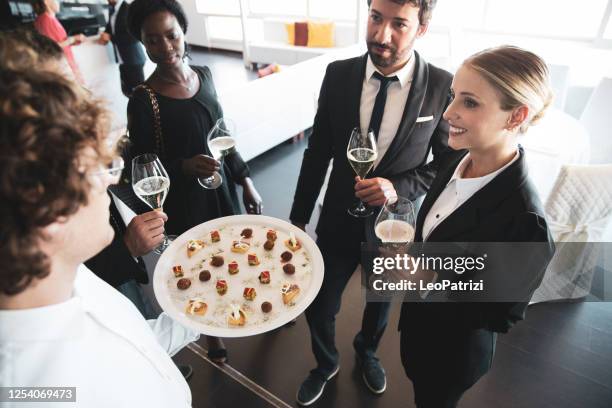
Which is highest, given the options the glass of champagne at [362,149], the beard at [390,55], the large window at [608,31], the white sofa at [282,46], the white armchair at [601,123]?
the beard at [390,55]

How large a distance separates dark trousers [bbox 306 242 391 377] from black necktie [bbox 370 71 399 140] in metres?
0.63

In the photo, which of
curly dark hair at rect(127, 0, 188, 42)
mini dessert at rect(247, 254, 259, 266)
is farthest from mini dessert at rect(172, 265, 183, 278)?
curly dark hair at rect(127, 0, 188, 42)

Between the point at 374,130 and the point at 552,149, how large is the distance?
207cm

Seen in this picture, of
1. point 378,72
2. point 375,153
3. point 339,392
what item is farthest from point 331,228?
point 339,392

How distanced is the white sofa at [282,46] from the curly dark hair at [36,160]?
793cm

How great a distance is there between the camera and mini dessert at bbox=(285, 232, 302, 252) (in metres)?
1.57

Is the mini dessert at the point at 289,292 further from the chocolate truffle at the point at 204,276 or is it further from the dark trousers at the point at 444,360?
the dark trousers at the point at 444,360

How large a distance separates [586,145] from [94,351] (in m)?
3.69

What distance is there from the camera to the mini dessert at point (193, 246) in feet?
5.11

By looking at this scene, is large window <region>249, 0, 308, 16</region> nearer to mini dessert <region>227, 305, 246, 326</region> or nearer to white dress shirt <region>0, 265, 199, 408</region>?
mini dessert <region>227, 305, 246, 326</region>

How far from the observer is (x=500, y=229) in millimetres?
1221

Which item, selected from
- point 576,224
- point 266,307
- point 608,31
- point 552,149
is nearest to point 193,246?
point 266,307

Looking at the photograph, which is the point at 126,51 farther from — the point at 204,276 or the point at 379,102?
the point at 204,276

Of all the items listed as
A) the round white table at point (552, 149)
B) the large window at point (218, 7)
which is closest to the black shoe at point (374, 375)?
the round white table at point (552, 149)
